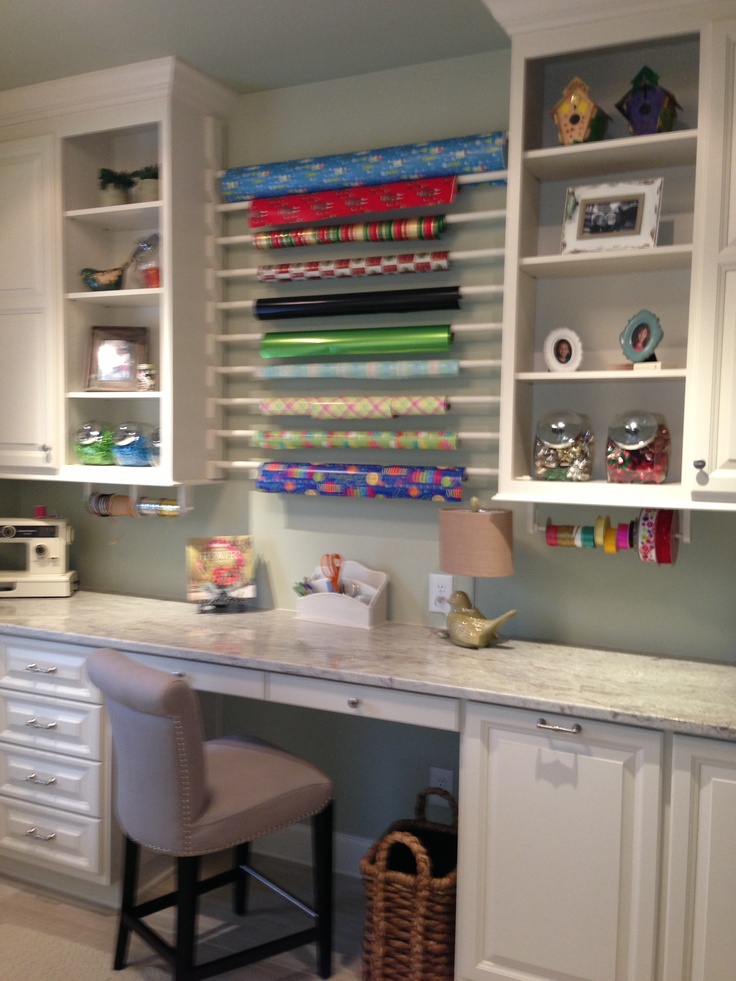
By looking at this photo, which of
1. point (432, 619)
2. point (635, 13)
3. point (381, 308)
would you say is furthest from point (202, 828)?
point (635, 13)

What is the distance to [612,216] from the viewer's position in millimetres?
2203

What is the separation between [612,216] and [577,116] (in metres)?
0.28

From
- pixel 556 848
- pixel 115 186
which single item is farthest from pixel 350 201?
pixel 556 848

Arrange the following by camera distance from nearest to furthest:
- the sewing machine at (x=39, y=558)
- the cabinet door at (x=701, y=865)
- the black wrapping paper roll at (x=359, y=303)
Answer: the cabinet door at (x=701, y=865) → the black wrapping paper roll at (x=359, y=303) → the sewing machine at (x=39, y=558)

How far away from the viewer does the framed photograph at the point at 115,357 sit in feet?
9.53

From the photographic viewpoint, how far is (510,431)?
90.3 inches

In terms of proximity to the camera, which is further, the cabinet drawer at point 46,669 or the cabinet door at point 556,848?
the cabinet drawer at point 46,669

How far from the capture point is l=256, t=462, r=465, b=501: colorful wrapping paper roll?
2555mm

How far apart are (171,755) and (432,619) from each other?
1005 millimetres

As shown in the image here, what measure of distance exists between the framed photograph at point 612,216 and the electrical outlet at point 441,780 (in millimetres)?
1570

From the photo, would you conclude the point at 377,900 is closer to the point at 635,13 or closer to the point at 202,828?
the point at 202,828

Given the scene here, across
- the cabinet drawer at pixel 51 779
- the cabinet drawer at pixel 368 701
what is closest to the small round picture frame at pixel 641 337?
the cabinet drawer at pixel 368 701

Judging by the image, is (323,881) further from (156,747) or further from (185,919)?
(156,747)

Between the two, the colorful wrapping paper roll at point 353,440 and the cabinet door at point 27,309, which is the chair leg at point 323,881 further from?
the cabinet door at point 27,309
